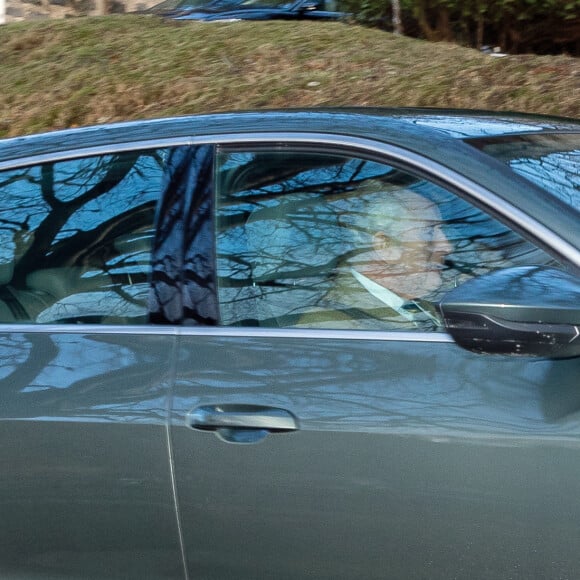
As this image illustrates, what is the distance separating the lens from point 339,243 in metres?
2.69

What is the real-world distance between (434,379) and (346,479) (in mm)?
→ 295

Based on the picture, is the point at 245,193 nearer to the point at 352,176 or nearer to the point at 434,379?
the point at 352,176

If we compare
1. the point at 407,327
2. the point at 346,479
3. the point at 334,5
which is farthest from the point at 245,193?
the point at 334,5

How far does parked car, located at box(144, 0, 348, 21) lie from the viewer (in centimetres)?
1179

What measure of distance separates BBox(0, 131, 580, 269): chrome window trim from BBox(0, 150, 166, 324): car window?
24mm

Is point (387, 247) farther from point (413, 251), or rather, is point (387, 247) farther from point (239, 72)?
point (239, 72)

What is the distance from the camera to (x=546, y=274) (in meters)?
2.27

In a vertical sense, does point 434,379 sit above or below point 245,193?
below

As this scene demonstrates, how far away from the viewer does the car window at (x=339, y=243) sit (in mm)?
2557

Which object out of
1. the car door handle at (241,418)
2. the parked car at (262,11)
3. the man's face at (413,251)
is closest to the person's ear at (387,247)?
the man's face at (413,251)

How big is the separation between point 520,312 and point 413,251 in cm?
47

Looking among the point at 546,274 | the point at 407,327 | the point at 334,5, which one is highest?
the point at 546,274

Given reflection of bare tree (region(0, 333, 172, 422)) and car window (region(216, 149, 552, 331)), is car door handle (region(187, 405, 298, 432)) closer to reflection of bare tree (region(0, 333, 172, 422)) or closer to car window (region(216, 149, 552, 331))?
reflection of bare tree (region(0, 333, 172, 422))

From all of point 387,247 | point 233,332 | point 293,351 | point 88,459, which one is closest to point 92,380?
point 88,459
